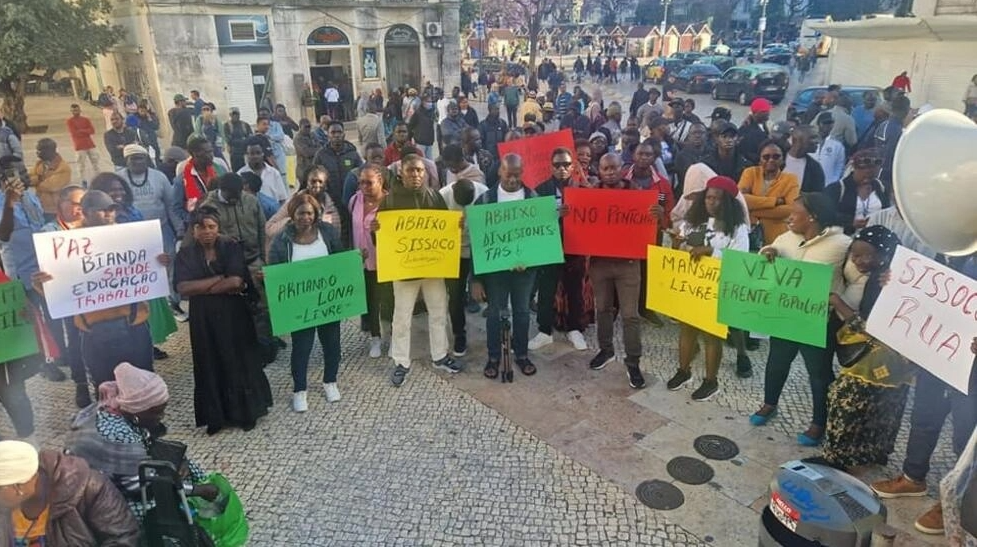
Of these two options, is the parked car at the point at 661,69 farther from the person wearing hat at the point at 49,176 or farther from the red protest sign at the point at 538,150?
the person wearing hat at the point at 49,176

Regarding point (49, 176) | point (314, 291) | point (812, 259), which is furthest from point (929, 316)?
point (49, 176)

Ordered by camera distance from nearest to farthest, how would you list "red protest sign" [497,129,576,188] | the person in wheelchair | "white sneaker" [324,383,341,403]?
the person in wheelchair, "white sneaker" [324,383,341,403], "red protest sign" [497,129,576,188]

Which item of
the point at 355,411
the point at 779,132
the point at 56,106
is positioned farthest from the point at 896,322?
the point at 56,106

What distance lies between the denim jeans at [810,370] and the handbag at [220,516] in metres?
3.59

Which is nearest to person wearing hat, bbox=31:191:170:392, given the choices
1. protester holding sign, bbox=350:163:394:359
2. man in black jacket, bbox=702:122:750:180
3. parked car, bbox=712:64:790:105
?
protester holding sign, bbox=350:163:394:359

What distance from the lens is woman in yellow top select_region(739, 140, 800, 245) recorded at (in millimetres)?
6105

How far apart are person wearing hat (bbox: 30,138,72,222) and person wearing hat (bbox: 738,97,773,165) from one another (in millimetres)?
7861

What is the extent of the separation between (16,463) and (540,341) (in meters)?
4.42

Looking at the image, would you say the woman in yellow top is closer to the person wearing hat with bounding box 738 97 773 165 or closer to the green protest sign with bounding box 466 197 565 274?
the green protest sign with bounding box 466 197 565 274

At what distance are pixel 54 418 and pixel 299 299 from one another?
2.32 m

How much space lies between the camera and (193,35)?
67.7 feet

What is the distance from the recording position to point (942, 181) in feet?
7.47

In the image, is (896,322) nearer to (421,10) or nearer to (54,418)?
(54,418)

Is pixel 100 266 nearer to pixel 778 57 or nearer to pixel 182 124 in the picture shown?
pixel 182 124
